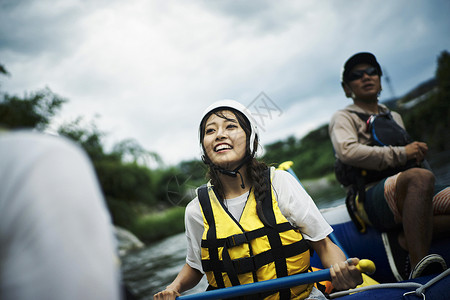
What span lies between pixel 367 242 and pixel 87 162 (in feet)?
8.31

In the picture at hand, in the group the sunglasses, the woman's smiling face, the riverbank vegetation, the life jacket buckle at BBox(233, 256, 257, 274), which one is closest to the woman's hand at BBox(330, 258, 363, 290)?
the life jacket buckle at BBox(233, 256, 257, 274)

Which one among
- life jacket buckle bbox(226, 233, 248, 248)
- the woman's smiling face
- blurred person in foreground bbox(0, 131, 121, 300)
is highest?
the woman's smiling face

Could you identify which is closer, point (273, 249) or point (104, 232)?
point (104, 232)

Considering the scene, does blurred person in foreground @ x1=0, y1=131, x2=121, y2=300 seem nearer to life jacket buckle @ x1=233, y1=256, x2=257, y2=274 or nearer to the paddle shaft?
the paddle shaft

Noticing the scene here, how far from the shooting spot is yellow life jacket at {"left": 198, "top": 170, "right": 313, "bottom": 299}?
1.55 m

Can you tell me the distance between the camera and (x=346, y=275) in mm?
1312

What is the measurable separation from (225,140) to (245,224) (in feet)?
1.78

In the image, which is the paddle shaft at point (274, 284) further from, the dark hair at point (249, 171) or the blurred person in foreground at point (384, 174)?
the blurred person in foreground at point (384, 174)

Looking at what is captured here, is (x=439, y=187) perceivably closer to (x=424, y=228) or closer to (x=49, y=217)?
A: (x=424, y=228)

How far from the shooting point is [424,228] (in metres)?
1.90

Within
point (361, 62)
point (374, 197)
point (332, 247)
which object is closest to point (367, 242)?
point (374, 197)

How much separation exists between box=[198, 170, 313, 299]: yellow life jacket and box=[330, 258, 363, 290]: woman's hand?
0.27 m

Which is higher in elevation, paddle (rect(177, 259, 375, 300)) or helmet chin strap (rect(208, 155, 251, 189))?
helmet chin strap (rect(208, 155, 251, 189))

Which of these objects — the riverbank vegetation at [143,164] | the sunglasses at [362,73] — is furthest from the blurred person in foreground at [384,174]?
the riverbank vegetation at [143,164]
